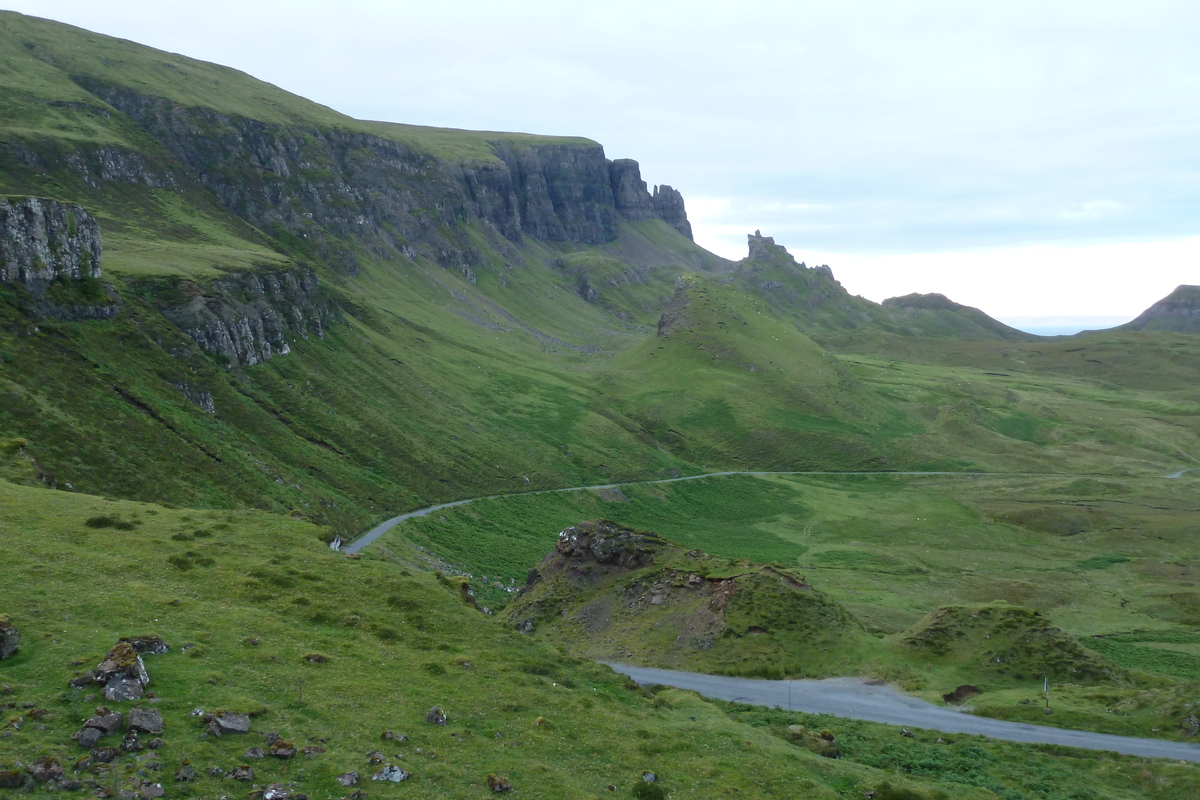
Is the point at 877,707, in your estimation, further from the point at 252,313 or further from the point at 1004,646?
the point at 252,313

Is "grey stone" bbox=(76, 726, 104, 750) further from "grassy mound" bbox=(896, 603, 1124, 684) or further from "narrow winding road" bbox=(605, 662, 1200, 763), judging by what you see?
"grassy mound" bbox=(896, 603, 1124, 684)

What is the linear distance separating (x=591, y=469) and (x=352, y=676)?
132 m

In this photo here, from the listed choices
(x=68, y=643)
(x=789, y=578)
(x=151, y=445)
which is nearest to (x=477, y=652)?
(x=68, y=643)

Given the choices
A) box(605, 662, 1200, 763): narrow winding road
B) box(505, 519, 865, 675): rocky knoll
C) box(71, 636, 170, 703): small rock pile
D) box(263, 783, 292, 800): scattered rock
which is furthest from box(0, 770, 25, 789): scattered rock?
box(505, 519, 865, 675): rocky knoll

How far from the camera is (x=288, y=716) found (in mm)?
31984

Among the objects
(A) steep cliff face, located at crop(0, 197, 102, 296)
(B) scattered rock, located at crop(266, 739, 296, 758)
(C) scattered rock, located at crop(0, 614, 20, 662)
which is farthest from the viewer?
(A) steep cliff face, located at crop(0, 197, 102, 296)

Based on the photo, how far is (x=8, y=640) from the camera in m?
31.2

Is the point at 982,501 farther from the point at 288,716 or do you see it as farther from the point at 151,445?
the point at 288,716

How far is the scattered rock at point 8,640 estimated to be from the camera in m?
31.0

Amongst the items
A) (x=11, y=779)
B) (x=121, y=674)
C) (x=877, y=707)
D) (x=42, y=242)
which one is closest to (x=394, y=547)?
(x=42, y=242)

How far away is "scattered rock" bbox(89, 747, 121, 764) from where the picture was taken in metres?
26.3

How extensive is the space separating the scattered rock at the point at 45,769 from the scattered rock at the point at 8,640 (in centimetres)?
794

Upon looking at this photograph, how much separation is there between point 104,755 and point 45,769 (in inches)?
73.1

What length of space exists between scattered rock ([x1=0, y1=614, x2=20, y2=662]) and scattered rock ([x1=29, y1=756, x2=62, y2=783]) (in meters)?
7.94
